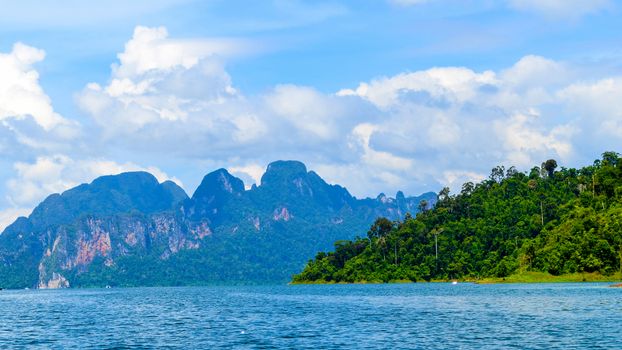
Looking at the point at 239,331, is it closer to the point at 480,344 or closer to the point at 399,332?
the point at 399,332

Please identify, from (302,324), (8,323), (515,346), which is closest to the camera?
(515,346)

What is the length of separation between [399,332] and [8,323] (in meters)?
65.3

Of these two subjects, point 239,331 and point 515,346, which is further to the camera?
point 239,331

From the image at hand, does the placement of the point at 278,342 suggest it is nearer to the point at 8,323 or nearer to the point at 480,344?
the point at 480,344

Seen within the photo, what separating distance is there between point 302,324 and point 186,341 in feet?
72.2

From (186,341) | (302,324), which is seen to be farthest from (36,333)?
(302,324)

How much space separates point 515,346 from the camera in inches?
2682

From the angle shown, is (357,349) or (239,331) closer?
(357,349)

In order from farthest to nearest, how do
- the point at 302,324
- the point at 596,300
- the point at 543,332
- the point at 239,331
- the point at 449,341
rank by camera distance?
the point at 596,300
the point at 302,324
the point at 239,331
the point at 543,332
the point at 449,341

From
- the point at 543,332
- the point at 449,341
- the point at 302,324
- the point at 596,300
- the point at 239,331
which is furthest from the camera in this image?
the point at 596,300

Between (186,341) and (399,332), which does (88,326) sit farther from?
(399,332)

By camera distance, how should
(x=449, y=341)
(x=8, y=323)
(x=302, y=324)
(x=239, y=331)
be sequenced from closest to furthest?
(x=449, y=341) < (x=239, y=331) < (x=302, y=324) < (x=8, y=323)

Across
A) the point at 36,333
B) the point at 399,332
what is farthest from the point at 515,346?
the point at 36,333

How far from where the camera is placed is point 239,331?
90.0 m
